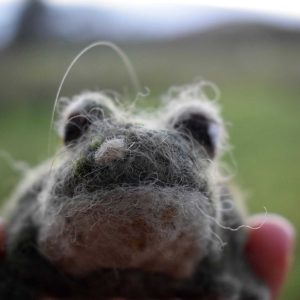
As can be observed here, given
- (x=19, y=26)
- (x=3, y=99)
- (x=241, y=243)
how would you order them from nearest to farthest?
(x=241, y=243) → (x=3, y=99) → (x=19, y=26)

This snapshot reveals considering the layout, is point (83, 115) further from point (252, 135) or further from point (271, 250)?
point (252, 135)

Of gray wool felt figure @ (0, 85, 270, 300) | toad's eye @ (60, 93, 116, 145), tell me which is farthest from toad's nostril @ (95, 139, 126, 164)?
toad's eye @ (60, 93, 116, 145)

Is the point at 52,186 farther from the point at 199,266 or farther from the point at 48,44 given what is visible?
the point at 48,44

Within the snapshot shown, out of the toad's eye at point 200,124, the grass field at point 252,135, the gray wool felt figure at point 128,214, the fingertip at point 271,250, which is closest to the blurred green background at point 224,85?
the grass field at point 252,135

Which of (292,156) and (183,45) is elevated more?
(183,45)

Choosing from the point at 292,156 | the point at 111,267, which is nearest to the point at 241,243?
the point at 111,267

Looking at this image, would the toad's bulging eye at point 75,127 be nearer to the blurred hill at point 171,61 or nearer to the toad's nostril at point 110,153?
the toad's nostril at point 110,153

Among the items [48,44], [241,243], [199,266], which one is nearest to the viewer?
[199,266]

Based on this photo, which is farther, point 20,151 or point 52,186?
point 20,151
